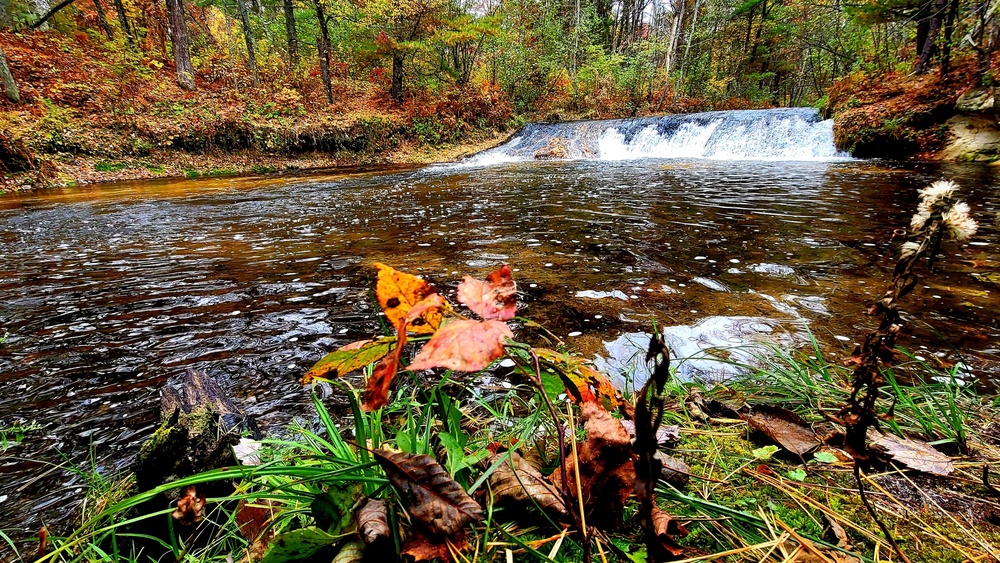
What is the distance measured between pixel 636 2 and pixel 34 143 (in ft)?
112

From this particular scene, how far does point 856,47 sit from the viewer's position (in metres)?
19.5

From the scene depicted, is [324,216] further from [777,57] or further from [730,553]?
[777,57]

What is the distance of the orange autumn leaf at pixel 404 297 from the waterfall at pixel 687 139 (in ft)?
51.8

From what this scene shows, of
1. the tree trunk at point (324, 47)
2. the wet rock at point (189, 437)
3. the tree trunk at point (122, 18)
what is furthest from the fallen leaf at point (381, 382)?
the tree trunk at point (122, 18)

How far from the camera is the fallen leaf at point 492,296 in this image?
2.06 feet

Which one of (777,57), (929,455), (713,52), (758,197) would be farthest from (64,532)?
(777,57)

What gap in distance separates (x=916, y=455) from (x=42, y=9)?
25.2 metres

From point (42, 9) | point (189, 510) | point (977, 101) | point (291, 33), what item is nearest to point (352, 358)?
point (189, 510)

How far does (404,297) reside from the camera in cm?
72

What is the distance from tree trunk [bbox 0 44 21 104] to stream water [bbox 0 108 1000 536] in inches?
297

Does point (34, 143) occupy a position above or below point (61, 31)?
below

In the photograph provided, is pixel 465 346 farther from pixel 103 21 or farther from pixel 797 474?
pixel 103 21

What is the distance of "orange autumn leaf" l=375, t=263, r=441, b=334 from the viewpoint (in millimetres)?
691

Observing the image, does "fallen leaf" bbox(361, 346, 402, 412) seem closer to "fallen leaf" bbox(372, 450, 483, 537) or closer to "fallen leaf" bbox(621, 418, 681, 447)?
"fallen leaf" bbox(372, 450, 483, 537)
